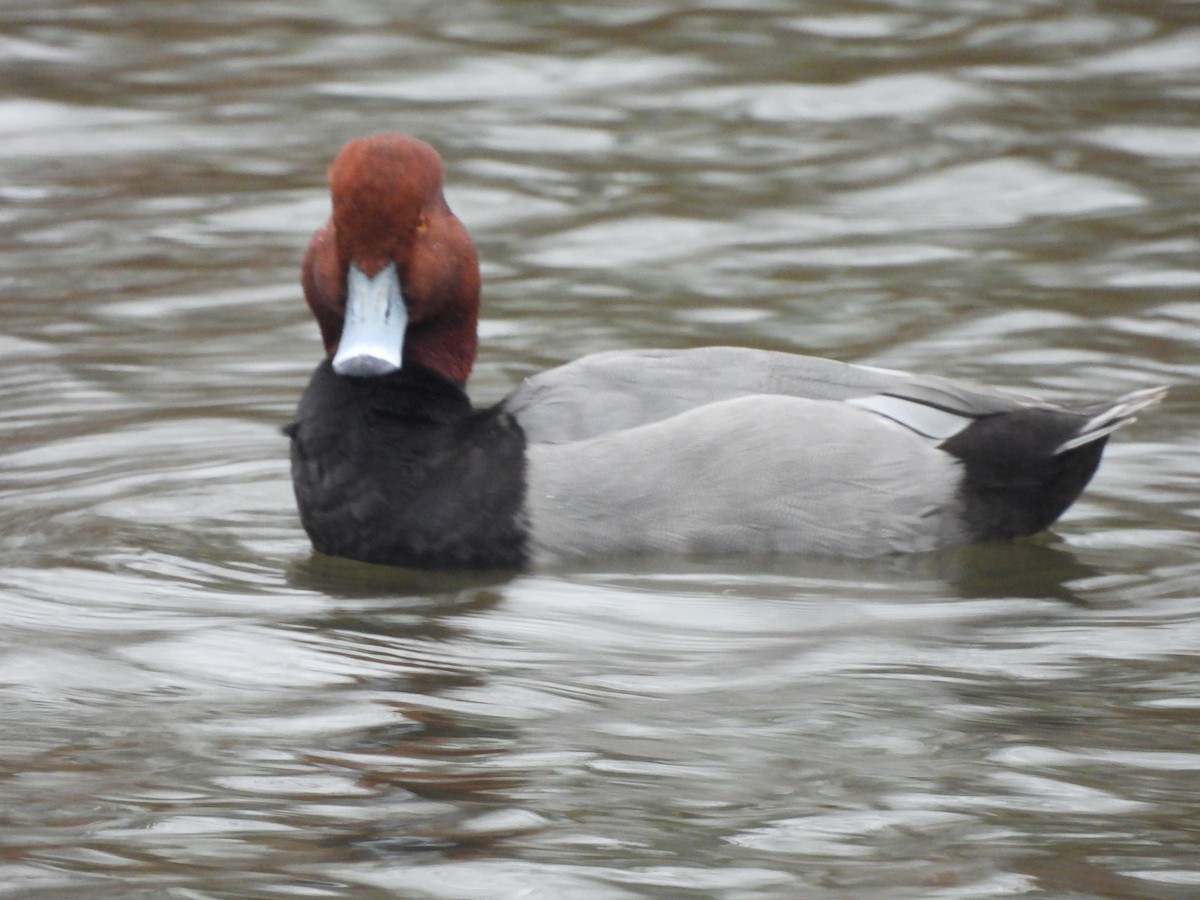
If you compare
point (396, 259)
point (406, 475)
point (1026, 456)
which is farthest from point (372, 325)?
point (1026, 456)

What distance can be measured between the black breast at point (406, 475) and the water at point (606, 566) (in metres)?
0.12

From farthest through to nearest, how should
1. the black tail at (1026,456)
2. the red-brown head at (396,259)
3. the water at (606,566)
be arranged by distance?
1. the black tail at (1026,456)
2. the red-brown head at (396,259)
3. the water at (606,566)

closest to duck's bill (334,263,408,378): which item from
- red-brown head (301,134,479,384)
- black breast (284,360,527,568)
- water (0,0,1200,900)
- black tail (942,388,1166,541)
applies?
red-brown head (301,134,479,384)

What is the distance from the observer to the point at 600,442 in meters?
5.53

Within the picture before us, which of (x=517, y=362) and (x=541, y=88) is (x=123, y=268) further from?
(x=541, y=88)

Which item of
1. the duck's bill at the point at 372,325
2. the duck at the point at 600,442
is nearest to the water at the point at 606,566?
the duck at the point at 600,442

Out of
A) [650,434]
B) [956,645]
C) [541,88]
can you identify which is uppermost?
[541,88]

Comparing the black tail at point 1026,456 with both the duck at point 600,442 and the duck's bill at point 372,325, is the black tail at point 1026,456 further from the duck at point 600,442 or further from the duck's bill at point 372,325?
the duck's bill at point 372,325

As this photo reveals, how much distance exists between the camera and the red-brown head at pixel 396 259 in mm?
5555

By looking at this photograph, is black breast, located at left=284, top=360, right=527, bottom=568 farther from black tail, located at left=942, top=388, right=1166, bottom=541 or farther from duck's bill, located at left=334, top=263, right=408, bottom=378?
black tail, located at left=942, top=388, right=1166, bottom=541

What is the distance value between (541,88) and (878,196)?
2369 millimetres

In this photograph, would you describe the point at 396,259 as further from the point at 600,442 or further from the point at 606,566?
the point at 606,566

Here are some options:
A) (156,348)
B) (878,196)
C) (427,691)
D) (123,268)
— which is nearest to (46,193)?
(123,268)

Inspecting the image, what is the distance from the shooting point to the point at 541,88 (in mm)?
11258
